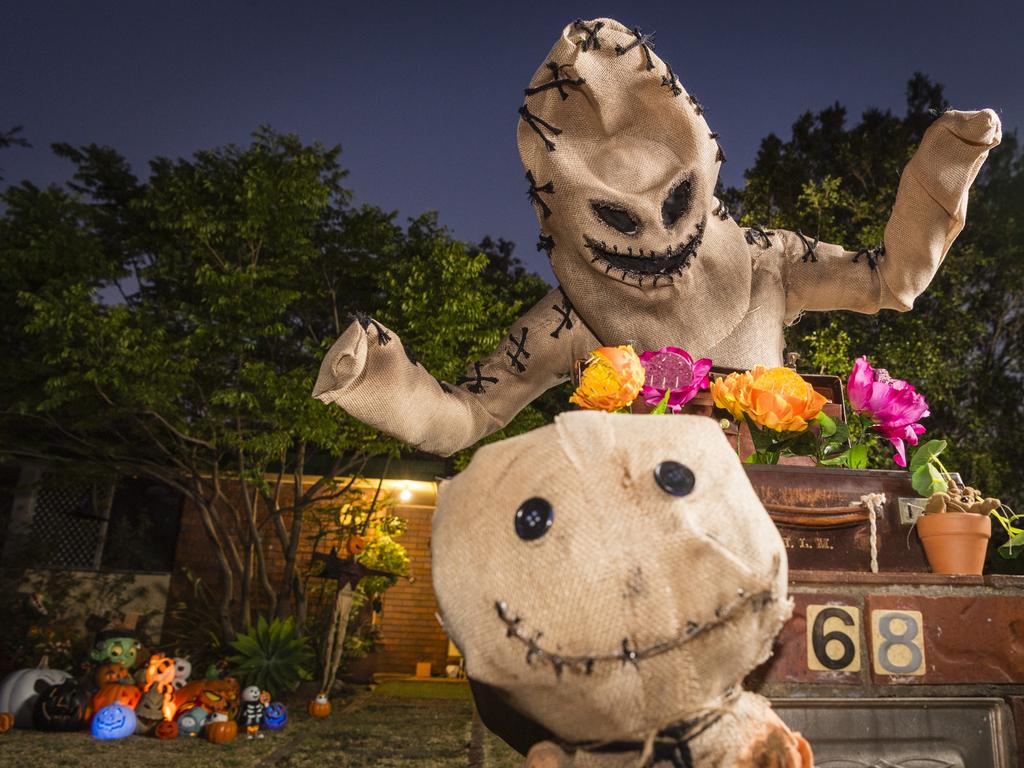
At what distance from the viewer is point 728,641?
848 millimetres

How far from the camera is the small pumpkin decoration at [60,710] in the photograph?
6547mm

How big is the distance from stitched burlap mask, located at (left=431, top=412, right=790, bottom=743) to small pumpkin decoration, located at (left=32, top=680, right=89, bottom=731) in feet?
23.9

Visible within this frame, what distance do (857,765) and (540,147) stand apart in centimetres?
151

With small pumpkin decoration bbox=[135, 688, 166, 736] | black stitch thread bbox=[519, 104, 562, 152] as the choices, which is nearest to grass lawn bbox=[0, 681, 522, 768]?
small pumpkin decoration bbox=[135, 688, 166, 736]

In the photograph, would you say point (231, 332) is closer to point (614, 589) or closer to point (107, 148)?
point (107, 148)

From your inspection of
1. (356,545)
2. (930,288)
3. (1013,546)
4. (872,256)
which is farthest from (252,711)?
(930,288)

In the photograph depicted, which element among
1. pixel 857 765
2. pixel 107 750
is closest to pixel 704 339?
pixel 857 765

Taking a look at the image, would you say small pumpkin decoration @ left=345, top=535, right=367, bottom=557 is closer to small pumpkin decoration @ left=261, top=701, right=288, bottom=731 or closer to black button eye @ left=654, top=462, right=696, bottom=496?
small pumpkin decoration @ left=261, top=701, right=288, bottom=731

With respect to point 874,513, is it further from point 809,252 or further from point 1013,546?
point 809,252

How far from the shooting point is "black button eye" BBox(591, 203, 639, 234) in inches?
75.9

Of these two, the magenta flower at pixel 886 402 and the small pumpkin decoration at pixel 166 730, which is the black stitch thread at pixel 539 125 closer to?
the magenta flower at pixel 886 402

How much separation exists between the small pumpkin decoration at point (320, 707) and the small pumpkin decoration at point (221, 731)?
151 cm

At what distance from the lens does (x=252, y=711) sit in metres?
6.97

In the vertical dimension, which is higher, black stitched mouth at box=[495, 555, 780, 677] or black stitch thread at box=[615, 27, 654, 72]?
black stitch thread at box=[615, 27, 654, 72]
